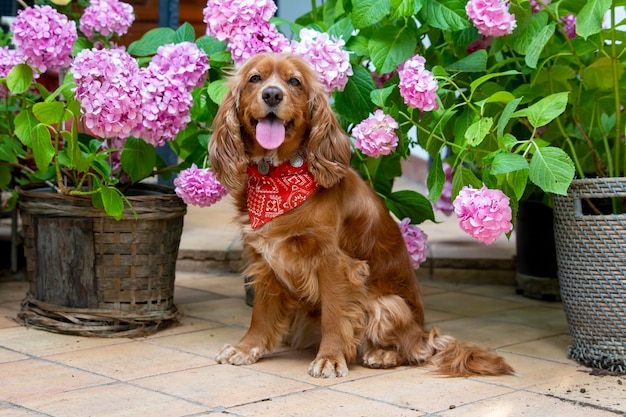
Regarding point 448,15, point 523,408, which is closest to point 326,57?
point 448,15

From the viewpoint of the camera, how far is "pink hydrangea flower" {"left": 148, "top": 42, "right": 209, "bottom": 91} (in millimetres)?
3275

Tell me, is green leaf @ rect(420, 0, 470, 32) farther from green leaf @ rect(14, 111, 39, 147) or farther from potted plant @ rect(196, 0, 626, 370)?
green leaf @ rect(14, 111, 39, 147)

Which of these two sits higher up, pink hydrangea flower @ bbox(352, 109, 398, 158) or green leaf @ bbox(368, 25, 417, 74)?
green leaf @ bbox(368, 25, 417, 74)

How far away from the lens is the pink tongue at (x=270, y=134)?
291 centimetres

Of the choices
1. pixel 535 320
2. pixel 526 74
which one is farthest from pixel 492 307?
pixel 526 74

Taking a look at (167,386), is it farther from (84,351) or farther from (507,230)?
(507,230)

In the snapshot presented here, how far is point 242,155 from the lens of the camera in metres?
3.03

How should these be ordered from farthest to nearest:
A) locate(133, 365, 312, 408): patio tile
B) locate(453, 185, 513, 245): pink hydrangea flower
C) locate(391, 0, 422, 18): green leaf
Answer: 1. locate(391, 0, 422, 18): green leaf
2. locate(453, 185, 513, 245): pink hydrangea flower
3. locate(133, 365, 312, 408): patio tile

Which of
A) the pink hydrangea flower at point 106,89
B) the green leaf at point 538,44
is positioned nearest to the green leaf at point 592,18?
the green leaf at point 538,44

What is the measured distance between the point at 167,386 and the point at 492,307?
173 cm

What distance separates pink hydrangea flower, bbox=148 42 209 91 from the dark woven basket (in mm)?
1266

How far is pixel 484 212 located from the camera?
9.04ft

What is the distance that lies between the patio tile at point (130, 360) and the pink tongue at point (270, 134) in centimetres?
73

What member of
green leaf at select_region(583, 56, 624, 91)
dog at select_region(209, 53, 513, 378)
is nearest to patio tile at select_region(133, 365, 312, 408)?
dog at select_region(209, 53, 513, 378)
